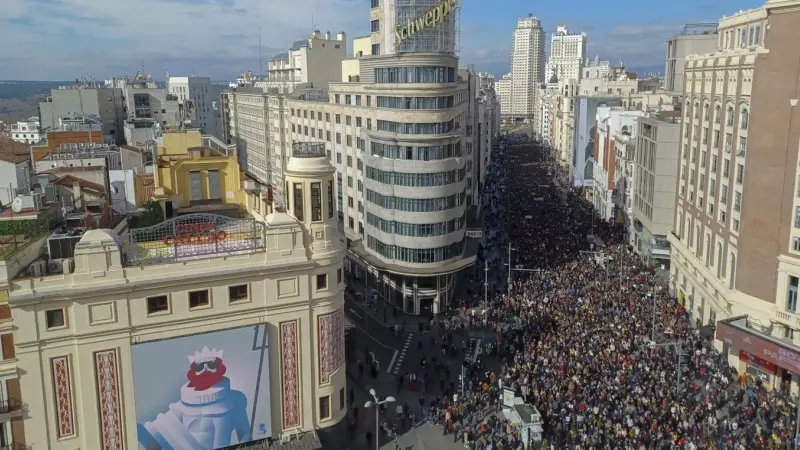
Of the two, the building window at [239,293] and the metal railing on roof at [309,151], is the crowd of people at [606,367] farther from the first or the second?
the metal railing on roof at [309,151]

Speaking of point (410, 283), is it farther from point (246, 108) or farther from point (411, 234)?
point (246, 108)

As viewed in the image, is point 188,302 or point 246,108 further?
point 246,108

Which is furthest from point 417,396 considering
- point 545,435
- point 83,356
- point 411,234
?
point 83,356

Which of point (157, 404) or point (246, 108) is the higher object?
point (246, 108)

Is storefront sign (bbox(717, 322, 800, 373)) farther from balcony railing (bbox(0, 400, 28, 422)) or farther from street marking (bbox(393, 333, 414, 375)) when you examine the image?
balcony railing (bbox(0, 400, 28, 422))

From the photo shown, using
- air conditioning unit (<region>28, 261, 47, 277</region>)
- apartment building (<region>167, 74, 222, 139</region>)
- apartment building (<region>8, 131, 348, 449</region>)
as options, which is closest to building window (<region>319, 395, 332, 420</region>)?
apartment building (<region>8, 131, 348, 449</region>)

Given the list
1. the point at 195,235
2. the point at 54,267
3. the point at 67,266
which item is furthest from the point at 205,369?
the point at 54,267
